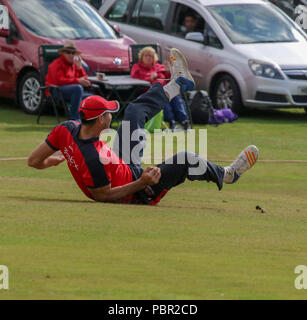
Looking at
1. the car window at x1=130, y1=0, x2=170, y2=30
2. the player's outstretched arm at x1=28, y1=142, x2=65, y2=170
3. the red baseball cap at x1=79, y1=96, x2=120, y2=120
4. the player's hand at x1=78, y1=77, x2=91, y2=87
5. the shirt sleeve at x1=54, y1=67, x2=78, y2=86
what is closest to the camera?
the red baseball cap at x1=79, y1=96, x2=120, y2=120

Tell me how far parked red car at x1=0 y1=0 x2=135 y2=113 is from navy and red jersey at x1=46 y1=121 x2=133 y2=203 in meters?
8.83

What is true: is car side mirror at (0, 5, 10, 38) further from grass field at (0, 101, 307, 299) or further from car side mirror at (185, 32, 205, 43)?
grass field at (0, 101, 307, 299)

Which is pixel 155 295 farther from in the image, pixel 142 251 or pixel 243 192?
pixel 243 192

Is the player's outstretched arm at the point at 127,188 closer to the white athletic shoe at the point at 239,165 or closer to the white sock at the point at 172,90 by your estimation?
the white athletic shoe at the point at 239,165

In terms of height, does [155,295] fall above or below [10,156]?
above

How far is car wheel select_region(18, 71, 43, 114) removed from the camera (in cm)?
1730

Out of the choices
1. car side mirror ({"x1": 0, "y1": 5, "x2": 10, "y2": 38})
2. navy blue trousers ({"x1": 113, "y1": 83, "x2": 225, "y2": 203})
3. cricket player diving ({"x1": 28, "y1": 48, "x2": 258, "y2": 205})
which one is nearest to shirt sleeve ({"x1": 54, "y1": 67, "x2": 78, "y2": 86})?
car side mirror ({"x1": 0, "y1": 5, "x2": 10, "y2": 38})

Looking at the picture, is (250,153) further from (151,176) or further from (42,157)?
(42,157)

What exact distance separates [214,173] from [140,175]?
722 millimetres

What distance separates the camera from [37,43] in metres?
17.4

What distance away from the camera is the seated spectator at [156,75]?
53.3ft

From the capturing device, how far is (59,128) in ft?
27.6

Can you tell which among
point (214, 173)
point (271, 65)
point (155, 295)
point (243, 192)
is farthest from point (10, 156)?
point (155, 295)
